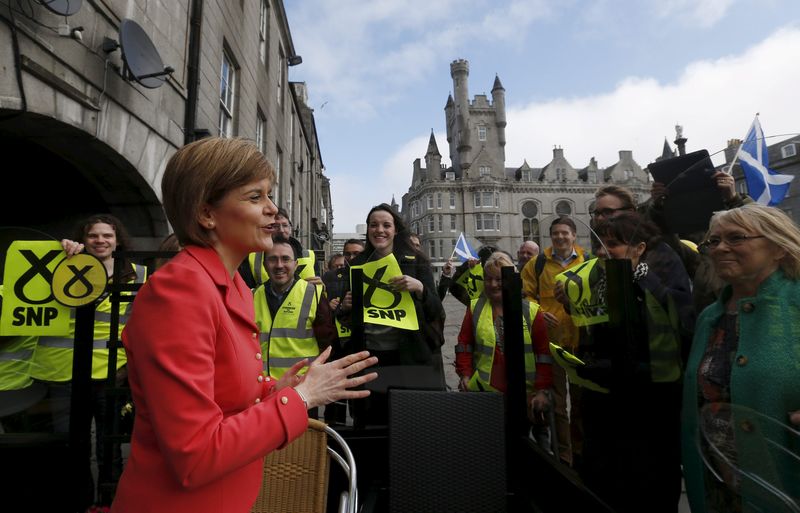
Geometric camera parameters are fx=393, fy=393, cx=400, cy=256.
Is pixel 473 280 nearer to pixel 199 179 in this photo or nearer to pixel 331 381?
pixel 331 381

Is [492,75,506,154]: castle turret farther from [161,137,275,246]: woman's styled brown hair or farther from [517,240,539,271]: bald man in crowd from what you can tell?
[161,137,275,246]: woman's styled brown hair

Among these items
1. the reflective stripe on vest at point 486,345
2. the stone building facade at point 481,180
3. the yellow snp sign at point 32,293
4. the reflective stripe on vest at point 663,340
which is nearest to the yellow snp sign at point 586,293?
the reflective stripe on vest at point 663,340

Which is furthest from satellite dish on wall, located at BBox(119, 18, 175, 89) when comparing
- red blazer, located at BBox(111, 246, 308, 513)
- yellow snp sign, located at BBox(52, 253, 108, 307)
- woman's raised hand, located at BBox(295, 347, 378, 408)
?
woman's raised hand, located at BBox(295, 347, 378, 408)

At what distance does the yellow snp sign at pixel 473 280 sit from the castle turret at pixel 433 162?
5899cm

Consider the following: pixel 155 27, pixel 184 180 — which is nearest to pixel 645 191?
pixel 184 180

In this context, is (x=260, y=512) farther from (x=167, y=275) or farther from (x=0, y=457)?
(x=0, y=457)

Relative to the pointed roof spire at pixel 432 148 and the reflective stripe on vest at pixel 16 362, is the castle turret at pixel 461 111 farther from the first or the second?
the reflective stripe on vest at pixel 16 362

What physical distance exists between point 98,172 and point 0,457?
16.2ft

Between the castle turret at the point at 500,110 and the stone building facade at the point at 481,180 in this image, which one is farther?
the castle turret at the point at 500,110

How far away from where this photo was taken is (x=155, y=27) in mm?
6508

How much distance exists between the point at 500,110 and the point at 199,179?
67813 millimetres

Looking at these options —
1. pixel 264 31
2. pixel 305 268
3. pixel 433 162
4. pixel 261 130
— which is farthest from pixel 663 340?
pixel 433 162

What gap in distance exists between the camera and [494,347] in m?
3.24

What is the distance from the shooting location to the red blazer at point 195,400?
3.01ft
